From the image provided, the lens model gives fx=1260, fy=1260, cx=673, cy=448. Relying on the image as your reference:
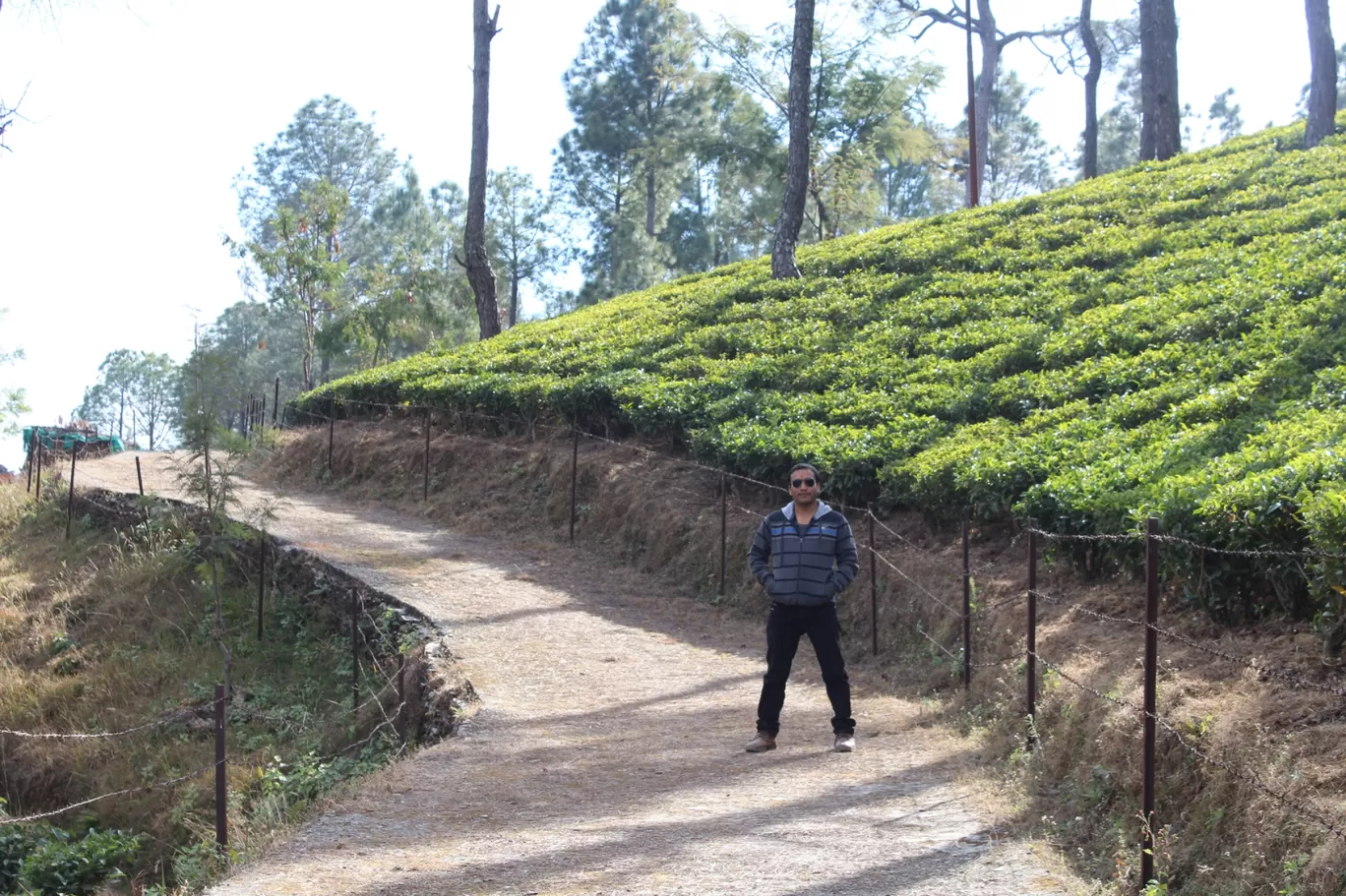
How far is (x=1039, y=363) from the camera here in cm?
1477

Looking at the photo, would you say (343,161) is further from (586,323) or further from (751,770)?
(751,770)

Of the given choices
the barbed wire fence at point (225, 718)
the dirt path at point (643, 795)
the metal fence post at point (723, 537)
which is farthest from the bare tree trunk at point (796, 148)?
the dirt path at point (643, 795)

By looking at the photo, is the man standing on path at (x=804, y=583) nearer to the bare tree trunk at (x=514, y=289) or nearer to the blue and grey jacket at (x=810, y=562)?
the blue and grey jacket at (x=810, y=562)

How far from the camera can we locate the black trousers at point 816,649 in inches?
311

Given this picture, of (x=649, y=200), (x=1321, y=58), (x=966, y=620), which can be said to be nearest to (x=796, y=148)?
(x=1321, y=58)

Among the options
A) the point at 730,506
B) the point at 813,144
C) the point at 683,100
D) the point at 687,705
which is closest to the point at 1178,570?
the point at 687,705

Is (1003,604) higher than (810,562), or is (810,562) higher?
(810,562)

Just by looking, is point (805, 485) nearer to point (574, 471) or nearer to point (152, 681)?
point (574, 471)

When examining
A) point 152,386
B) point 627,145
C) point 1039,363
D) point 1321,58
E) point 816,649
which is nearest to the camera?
point 816,649

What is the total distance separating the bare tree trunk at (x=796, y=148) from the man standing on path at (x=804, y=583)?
15694 mm

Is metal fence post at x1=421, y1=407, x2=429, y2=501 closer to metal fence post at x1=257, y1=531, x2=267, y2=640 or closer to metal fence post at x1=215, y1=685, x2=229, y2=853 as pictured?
metal fence post at x1=257, y1=531, x2=267, y2=640

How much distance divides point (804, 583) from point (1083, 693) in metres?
1.76

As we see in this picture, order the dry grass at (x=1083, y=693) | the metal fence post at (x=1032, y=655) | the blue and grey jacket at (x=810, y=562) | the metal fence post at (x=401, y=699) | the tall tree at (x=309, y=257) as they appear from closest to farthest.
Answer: the dry grass at (x=1083, y=693)
the metal fence post at (x=1032, y=655)
the blue and grey jacket at (x=810, y=562)
the metal fence post at (x=401, y=699)
the tall tree at (x=309, y=257)

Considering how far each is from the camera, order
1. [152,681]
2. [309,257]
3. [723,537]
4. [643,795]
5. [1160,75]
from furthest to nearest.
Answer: [309,257]
[1160,75]
[152,681]
[723,537]
[643,795]
